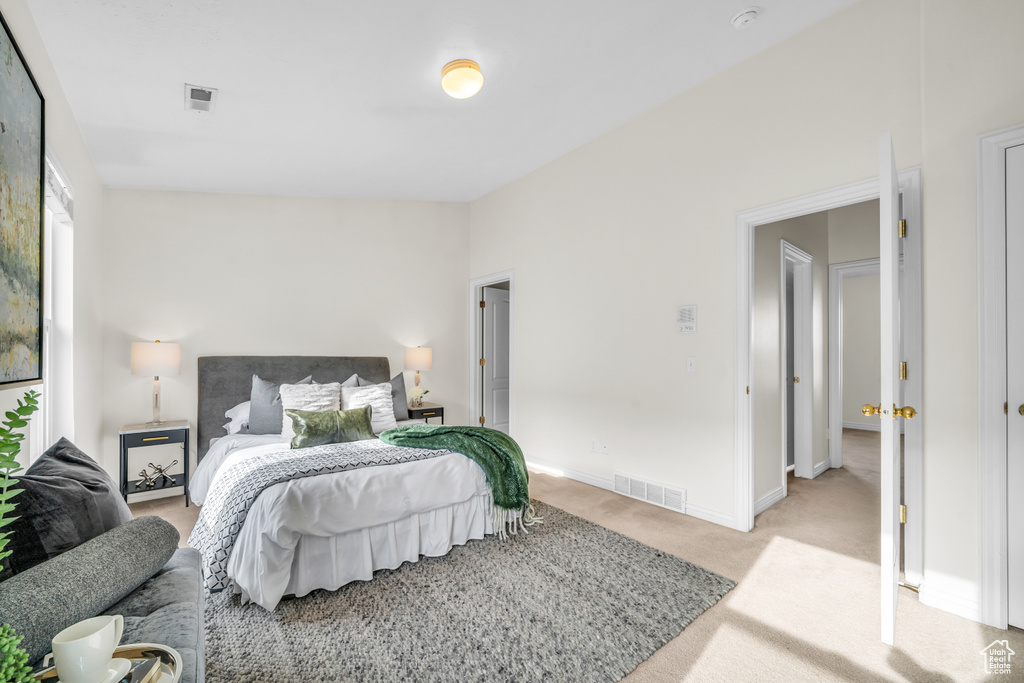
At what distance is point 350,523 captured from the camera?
2539 mm

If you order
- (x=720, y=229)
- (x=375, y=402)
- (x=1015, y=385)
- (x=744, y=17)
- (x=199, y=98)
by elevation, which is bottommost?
(x=375, y=402)

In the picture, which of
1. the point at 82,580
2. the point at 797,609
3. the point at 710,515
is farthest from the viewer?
the point at 710,515

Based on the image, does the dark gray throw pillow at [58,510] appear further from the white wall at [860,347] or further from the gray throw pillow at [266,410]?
the white wall at [860,347]

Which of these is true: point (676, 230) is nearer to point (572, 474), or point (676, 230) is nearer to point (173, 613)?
point (572, 474)

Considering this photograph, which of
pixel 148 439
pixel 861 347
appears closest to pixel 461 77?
pixel 148 439

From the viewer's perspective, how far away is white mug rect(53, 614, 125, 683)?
0.90 meters

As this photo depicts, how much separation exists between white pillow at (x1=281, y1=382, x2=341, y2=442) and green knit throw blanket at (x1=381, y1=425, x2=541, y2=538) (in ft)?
2.86

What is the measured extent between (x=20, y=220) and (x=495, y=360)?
Answer: 4589mm

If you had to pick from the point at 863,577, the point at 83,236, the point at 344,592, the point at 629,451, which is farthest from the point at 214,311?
the point at 863,577

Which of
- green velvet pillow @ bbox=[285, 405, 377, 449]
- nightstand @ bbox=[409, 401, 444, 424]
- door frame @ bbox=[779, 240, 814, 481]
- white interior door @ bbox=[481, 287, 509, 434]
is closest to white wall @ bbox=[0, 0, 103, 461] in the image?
green velvet pillow @ bbox=[285, 405, 377, 449]

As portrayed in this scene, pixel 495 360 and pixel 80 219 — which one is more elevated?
pixel 80 219

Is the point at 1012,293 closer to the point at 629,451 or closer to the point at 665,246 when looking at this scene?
the point at 665,246

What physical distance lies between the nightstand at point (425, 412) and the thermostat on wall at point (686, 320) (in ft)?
8.46

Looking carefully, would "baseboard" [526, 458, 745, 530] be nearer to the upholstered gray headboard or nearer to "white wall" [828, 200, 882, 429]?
the upholstered gray headboard
